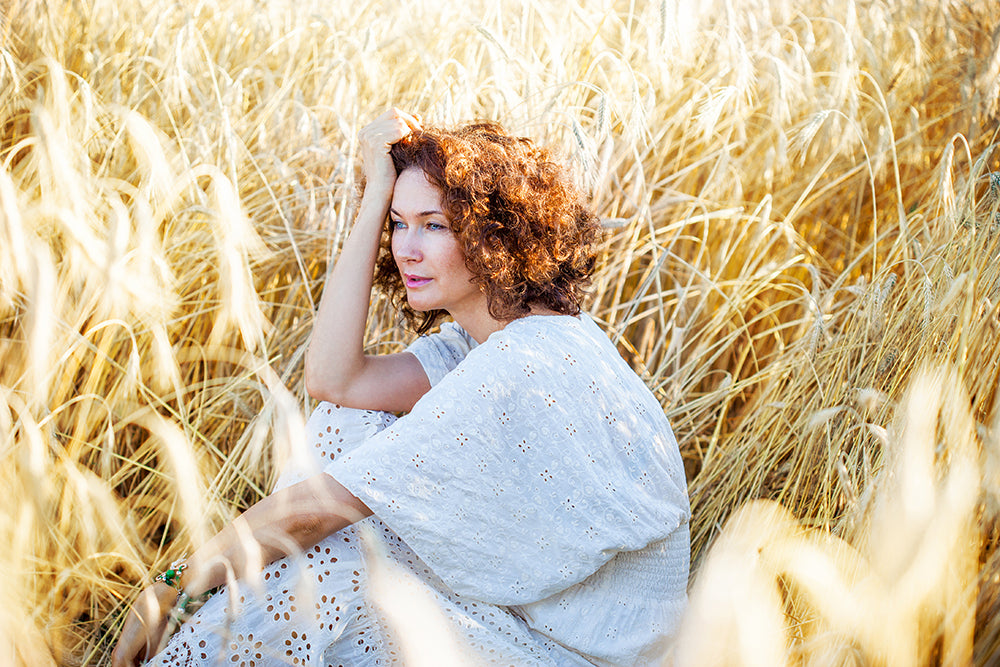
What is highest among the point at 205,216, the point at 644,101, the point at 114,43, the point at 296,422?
the point at 114,43

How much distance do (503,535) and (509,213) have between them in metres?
0.62

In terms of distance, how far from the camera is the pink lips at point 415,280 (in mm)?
1578

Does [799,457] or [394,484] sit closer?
[394,484]

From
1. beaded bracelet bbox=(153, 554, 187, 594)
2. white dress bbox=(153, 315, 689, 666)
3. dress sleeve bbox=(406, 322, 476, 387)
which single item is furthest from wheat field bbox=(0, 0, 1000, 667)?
dress sleeve bbox=(406, 322, 476, 387)

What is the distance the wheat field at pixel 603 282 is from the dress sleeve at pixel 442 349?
26 centimetres

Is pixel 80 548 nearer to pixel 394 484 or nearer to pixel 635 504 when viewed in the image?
pixel 394 484

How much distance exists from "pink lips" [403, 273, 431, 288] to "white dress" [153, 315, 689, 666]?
24cm

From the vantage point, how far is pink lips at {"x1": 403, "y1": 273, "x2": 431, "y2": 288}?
1.58 m

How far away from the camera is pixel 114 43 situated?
2.10m

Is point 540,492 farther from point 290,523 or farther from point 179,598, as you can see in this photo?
point 179,598

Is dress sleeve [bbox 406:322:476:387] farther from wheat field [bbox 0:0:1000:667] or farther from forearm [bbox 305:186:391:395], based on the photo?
wheat field [bbox 0:0:1000:667]

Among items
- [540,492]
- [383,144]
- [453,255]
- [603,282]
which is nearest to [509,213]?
[453,255]

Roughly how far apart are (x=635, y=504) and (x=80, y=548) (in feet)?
3.12

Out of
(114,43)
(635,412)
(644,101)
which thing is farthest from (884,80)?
(114,43)
